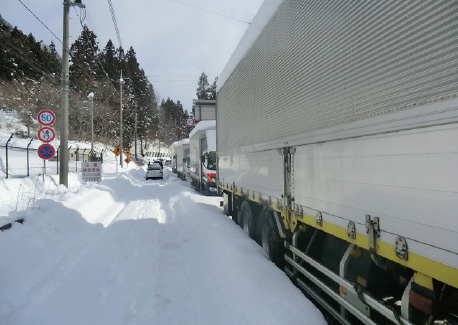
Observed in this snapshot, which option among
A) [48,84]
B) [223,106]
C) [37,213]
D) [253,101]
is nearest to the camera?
[253,101]

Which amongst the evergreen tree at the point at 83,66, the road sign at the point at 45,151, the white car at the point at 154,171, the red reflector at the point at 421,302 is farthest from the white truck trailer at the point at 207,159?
the evergreen tree at the point at 83,66

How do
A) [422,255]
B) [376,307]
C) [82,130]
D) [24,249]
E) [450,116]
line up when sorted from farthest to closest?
[82,130] → [24,249] → [376,307] → [422,255] → [450,116]

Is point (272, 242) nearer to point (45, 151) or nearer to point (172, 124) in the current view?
point (45, 151)

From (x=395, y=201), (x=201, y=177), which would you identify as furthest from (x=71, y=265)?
(x=201, y=177)

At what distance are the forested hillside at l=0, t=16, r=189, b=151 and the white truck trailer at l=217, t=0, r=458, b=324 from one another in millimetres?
26414

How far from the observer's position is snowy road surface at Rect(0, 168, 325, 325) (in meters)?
3.76

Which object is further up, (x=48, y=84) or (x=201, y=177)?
(x=48, y=84)

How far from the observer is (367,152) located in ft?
A: 9.11

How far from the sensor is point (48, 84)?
40406 mm

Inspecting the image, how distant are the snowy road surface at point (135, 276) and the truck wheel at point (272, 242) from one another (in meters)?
0.19

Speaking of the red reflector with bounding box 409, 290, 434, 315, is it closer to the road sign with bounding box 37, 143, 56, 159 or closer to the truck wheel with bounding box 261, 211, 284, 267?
the truck wheel with bounding box 261, 211, 284, 267

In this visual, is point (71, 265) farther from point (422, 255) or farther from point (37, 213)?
point (422, 255)

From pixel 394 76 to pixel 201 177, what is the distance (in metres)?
15.7

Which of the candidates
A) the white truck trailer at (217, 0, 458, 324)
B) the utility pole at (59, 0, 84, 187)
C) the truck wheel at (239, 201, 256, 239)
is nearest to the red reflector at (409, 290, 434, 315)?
the white truck trailer at (217, 0, 458, 324)
